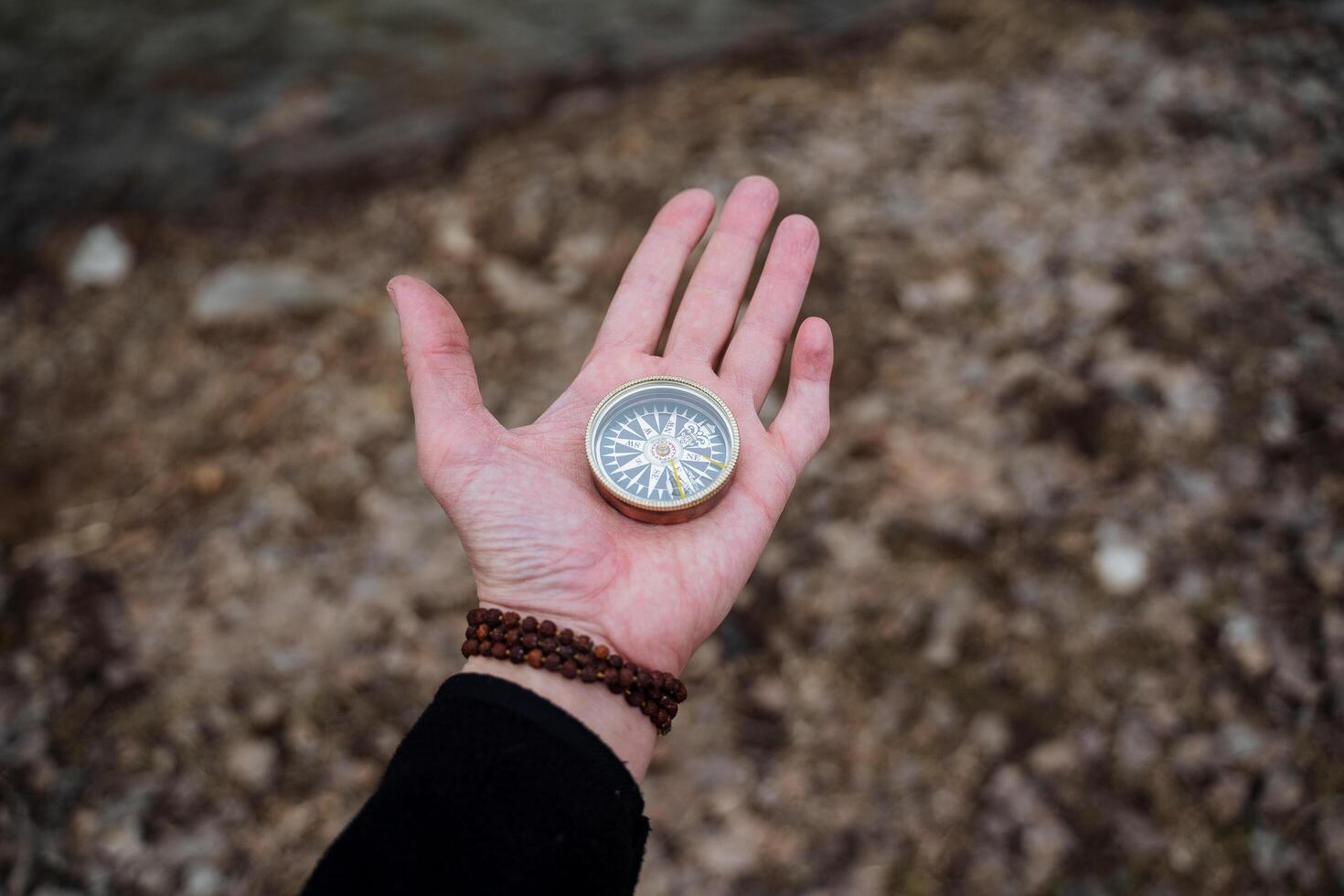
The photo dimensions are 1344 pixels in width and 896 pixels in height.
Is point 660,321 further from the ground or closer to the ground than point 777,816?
further from the ground

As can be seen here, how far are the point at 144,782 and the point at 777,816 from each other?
263 cm

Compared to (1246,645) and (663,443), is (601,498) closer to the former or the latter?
(663,443)

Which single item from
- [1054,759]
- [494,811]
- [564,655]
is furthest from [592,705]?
[1054,759]

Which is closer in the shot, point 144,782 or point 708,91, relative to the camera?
point 144,782

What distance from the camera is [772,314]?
3.67m

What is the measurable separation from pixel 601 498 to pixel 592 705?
770mm

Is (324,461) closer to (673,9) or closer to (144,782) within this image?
(144,782)

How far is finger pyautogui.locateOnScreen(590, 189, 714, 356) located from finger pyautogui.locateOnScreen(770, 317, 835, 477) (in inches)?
24.8

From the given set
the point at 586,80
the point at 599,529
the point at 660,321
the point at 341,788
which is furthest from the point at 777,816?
the point at 586,80

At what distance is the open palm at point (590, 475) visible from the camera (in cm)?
286

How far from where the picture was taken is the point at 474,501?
9.40 feet

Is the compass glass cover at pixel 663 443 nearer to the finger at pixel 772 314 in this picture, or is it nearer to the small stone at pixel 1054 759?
the finger at pixel 772 314

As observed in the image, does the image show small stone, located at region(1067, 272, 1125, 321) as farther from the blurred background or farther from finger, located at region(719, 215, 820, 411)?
finger, located at region(719, 215, 820, 411)

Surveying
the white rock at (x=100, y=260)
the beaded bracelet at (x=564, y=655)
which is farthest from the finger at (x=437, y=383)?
the white rock at (x=100, y=260)
